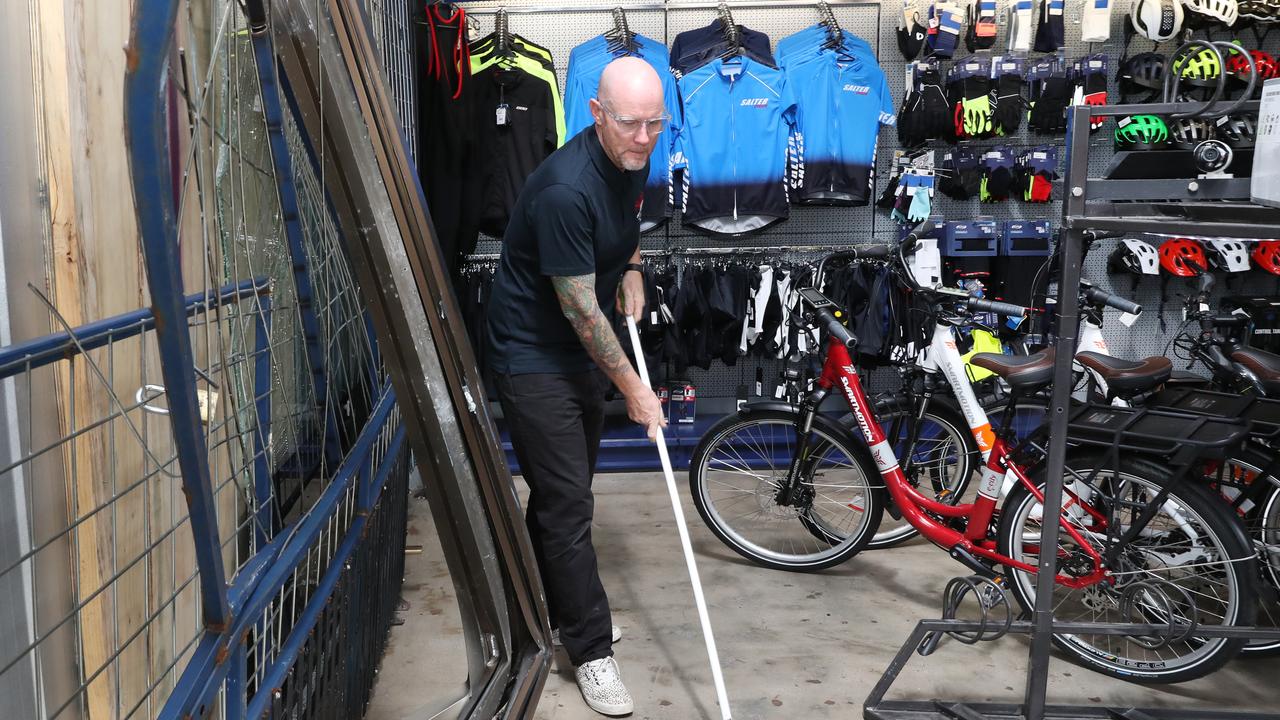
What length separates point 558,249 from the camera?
2.48 m

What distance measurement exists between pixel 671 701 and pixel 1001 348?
3.13m

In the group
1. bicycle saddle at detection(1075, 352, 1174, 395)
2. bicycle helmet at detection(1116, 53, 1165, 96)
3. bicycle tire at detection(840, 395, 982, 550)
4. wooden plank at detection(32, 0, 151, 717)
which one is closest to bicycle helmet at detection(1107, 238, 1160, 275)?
bicycle helmet at detection(1116, 53, 1165, 96)

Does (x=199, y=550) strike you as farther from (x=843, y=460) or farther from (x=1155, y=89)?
(x=1155, y=89)

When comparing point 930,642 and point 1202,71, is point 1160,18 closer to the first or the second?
point 1202,71

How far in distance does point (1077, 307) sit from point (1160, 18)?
Answer: 155 inches

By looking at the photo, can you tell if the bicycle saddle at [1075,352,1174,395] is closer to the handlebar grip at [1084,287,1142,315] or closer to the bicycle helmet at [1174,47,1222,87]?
the handlebar grip at [1084,287,1142,315]

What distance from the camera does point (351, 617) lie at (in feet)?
7.88

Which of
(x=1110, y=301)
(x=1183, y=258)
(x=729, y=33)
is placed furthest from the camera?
(x=1183, y=258)

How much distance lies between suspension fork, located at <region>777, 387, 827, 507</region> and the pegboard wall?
6.38 feet

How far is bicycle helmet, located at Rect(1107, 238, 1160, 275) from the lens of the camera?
5473mm

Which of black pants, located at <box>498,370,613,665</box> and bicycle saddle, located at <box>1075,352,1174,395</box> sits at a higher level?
bicycle saddle, located at <box>1075,352,1174,395</box>

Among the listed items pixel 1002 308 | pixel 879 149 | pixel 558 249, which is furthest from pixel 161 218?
pixel 879 149

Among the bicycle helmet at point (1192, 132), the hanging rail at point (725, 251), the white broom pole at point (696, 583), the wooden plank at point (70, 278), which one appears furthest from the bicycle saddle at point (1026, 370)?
the bicycle helmet at point (1192, 132)

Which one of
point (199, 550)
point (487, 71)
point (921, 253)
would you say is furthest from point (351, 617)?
point (921, 253)
